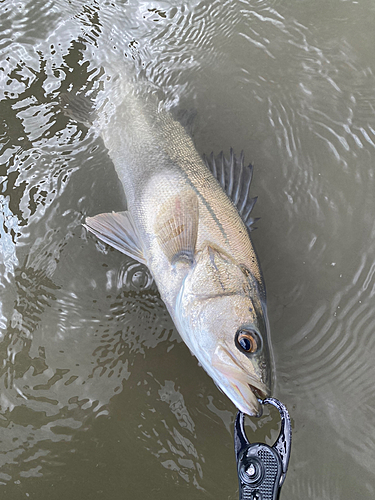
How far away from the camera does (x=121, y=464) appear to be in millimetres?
2664

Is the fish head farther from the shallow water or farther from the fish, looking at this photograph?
the shallow water

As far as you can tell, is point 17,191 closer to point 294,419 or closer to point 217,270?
point 217,270

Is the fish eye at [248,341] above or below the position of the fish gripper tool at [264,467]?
above

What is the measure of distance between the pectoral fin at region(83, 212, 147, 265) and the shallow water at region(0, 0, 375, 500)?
0.62ft

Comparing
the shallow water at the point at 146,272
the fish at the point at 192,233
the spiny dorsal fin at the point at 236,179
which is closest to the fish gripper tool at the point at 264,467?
the fish at the point at 192,233

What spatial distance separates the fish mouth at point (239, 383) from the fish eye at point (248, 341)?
3.2 inches

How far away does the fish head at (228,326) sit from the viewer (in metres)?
2.13

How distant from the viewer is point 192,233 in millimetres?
2557

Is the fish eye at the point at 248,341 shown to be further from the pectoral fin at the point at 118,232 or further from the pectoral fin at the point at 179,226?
the pectoral fin at the point at 118,232

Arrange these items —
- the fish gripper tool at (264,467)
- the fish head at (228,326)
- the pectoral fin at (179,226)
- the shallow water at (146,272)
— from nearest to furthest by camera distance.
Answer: the fish gripper tool at (264,467) → the fish head at (228,326) → the pectoral fin at (179,226) → the shallow water at (146,272)

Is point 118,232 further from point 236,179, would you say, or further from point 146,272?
point 236,179

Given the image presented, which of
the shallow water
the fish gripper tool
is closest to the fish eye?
the fish gripper tool

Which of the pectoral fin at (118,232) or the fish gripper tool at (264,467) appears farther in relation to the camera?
the pectoral fin at (118,232)

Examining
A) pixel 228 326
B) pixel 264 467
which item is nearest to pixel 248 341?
pixel 228 326
